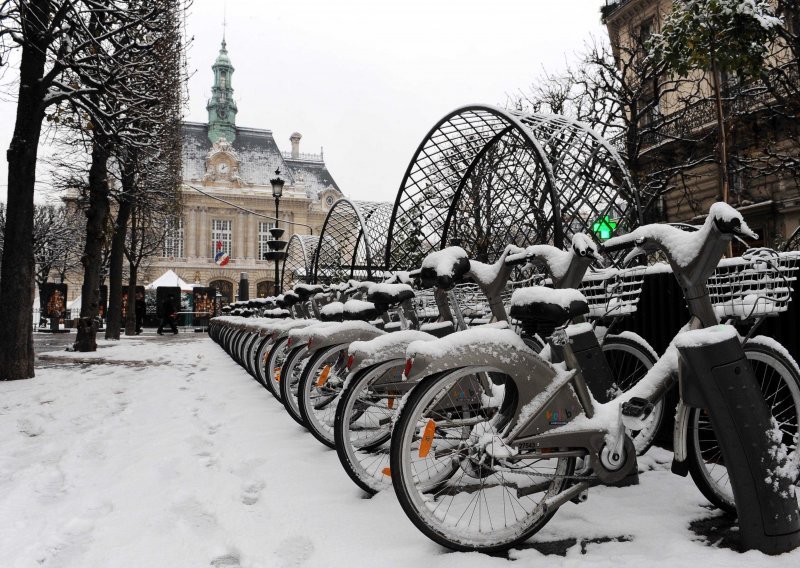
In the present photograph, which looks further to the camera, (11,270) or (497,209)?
(497,209)

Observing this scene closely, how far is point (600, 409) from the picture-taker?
2.39 metres

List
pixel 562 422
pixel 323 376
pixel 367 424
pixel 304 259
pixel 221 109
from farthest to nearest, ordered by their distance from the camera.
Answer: pixel 221 109, pixel 304 259, pixel 323 376, pixel 367 424, pixel 562 422

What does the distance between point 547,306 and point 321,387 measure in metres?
2.15

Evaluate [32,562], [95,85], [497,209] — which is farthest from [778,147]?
[32,562]

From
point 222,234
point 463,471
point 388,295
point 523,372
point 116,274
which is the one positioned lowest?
point 463,471

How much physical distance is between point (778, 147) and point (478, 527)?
17.2 m

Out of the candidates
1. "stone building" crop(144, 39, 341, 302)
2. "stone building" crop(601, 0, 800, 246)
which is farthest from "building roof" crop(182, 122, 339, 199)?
"stone building" crop(601, 0, 800, 246)

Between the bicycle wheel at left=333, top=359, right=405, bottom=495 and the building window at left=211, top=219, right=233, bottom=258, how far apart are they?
59.4 meters

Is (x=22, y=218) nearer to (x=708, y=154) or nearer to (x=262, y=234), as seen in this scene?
(x=708, y=154)

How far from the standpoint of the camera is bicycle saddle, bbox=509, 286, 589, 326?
221 centimetres

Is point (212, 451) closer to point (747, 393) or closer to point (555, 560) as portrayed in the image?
point (555, 560)

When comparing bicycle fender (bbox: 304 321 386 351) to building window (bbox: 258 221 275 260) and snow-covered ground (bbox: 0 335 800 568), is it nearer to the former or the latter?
snow-covered ground (bbox: 0 335 800 568)

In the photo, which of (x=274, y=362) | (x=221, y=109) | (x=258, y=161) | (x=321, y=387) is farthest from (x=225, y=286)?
(x=321, y=387)

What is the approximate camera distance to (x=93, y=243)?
42.3ft
